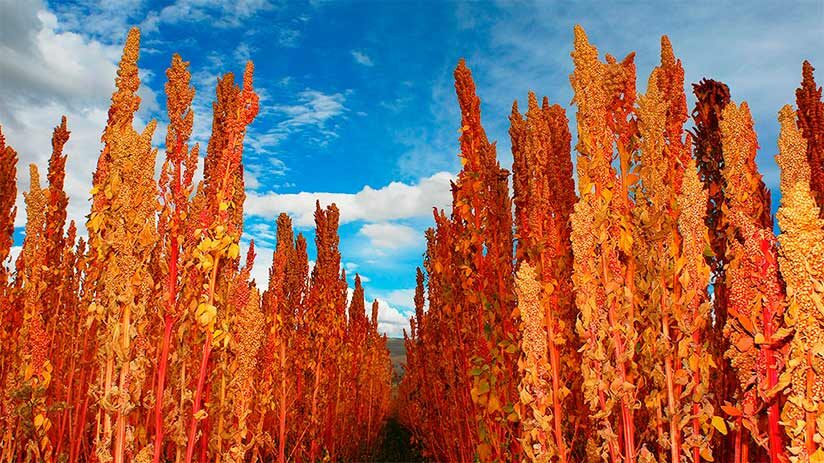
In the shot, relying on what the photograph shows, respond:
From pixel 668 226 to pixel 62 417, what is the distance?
18.3ft

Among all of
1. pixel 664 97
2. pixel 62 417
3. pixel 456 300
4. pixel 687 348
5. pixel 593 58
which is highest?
pixel 593 58

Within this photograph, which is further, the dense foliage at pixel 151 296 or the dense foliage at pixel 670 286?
the dense foliage at pixel 151 296

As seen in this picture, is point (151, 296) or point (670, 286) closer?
point (670, 286)

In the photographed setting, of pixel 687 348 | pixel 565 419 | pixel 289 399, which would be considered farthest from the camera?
pixel 289 399

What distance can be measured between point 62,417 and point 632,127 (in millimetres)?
5648

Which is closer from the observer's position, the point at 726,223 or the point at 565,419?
the point at 726,223

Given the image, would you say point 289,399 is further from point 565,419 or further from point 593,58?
point 593,58

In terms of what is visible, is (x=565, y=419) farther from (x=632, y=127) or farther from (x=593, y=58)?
(x=593, y=58)

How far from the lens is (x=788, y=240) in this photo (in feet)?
5.79

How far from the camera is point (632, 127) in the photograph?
3033 millimetres

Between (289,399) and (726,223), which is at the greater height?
(726,223)

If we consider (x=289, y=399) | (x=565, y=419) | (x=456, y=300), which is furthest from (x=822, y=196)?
(x=289, y=399)

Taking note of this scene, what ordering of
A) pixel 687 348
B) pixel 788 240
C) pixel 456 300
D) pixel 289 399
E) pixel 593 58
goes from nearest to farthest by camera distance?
pixel 788 240 → pixel 687 348 → pixel 593 58 → pixel 456 300 → pixel 289 399

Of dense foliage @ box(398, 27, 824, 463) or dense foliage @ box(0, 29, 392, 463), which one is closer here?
dense foliage @ box(398, 27, 824, 463)
